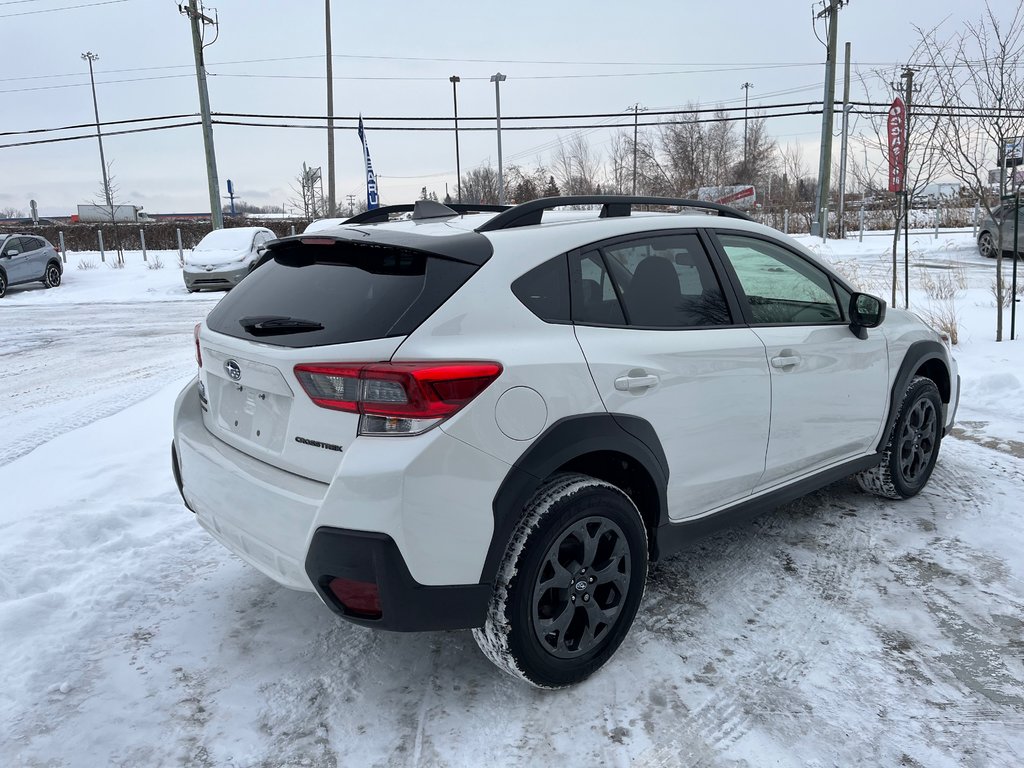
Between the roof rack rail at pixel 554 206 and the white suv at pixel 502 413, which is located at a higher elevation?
the roof rack rail at pixel 554 206

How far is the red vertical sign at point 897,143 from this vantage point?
9625 millimetres

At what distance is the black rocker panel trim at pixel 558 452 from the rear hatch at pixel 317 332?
54cm

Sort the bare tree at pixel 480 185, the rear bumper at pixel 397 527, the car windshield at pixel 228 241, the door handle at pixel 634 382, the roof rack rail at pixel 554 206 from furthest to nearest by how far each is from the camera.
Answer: the bare tree at pixel 480 185 → the car windshield at pixel 228 241 → the roof rack rail at pixel 554 206 → the door handle at pixel 634 382 → the rear bumper at pixel 397 527

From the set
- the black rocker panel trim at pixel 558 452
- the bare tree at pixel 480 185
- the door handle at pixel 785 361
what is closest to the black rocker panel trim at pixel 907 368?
the door handle at pixel 785 361

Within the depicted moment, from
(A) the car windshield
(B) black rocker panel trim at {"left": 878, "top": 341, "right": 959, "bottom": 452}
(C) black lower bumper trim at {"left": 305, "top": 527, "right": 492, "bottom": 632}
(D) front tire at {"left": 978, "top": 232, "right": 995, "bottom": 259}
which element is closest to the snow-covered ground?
(C) black lower bumper trim at {"left": 305, "top": 527, "right": 492, "bottom": 632}

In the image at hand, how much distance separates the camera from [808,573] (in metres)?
3.59

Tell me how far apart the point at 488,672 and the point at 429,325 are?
138 cm

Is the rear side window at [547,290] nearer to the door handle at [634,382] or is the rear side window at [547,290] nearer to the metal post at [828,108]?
the door handle at [634,382]

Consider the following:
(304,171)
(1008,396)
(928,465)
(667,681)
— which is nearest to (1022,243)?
(1008,396)

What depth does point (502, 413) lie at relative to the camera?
2.36 metres

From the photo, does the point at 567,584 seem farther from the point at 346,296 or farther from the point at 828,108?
the point at 828,108

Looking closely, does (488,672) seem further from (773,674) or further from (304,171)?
(304,171)

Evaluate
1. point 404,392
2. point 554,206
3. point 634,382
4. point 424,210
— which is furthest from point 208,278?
point 404,392

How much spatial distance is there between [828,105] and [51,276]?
25.0 meters
